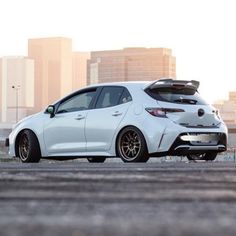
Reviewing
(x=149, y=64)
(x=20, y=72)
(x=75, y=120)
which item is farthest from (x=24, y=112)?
(x=75, y=120)

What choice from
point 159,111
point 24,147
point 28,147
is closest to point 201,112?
point 159,111

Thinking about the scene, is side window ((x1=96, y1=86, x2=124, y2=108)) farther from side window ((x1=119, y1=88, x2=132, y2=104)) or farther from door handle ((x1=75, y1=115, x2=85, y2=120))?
door handle ((x1=75, y1=115, x2=85, y2=120))

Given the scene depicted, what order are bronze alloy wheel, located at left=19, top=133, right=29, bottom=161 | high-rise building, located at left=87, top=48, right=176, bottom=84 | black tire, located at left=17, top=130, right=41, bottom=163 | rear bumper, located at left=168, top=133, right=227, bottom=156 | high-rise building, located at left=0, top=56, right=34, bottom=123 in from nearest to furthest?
rear bumper, located at left=168, top=133, right=227, bottom=156
black tire, located at left=17, top=130, right=41, bottom=163
bronze alloy wheel, located at left=19, top=133, right=29, bottom=161
high-rise building, located at left=0, top=56, right=34, bottom=123
high-rise building, located at left=87, top=48, right=176, bottom=84

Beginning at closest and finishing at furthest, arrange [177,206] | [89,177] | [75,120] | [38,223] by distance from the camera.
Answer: [38,223], [177,206], [89,177], [75,120]

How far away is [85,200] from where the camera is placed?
482 centimetres

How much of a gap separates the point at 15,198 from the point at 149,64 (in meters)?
187

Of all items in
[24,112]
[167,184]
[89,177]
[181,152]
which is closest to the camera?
[167,184]

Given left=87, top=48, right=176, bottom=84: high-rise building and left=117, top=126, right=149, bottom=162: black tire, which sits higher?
left=87, top=48, right=176, bottom=84: high-rise building

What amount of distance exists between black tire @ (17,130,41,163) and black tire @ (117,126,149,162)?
191 centimetres

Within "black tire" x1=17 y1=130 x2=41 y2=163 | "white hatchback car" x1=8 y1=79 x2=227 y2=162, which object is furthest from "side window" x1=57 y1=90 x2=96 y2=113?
"black tire" x1=17 y1=130 x2=41 y2=163

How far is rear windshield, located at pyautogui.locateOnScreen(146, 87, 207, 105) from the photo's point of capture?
1133 cm

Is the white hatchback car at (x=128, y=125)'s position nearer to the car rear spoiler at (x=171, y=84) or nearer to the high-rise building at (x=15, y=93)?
the car rear spoiler at (x=171, y=84)

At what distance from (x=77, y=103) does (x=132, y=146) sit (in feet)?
5.89

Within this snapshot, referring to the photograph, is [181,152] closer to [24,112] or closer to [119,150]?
[119,150]
